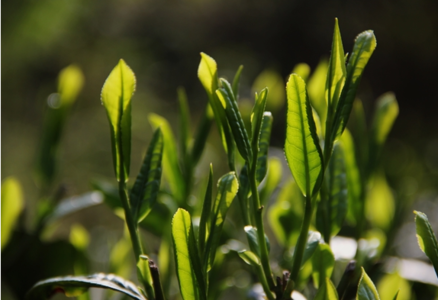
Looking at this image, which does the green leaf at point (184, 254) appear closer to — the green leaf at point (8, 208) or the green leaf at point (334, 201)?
the green leaf at point (334, 201)

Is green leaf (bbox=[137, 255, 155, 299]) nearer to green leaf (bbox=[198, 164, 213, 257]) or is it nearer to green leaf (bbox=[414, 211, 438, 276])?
green leaf (bbox=[198, 164, 213, 257])

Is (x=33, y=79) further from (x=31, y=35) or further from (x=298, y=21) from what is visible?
(x=298, y=21)

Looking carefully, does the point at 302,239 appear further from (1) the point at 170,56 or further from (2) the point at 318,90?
(1) the point at 170,56

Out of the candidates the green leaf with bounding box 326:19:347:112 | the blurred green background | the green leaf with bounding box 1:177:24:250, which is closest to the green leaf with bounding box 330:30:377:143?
the green leaf with bounding box 326:19:347:112

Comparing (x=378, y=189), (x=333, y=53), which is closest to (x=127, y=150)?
(x=333, y=53)

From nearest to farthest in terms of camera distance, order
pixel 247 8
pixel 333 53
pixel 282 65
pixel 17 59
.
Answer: pixel 333 53, pixel 17 59, pixel 282 65, pixel 247 8
